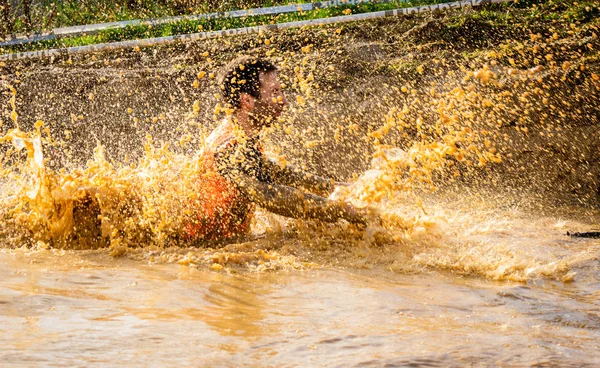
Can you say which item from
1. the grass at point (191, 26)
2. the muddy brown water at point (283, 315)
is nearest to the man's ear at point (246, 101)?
the muddy brown water at point (283, 315)

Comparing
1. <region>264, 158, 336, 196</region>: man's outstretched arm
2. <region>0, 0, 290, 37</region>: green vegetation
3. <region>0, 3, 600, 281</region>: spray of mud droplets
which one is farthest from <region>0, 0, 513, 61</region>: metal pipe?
<region>264, 158, 336, 196</region>: man's outstretched arm

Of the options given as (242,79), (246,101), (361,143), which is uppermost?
(242,79)

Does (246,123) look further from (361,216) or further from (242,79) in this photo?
(361,216)

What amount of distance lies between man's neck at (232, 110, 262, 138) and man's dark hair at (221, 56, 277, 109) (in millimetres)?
69

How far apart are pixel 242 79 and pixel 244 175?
742 millimetres

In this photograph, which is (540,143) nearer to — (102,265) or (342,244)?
(342,244)

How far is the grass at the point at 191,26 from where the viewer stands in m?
11.3

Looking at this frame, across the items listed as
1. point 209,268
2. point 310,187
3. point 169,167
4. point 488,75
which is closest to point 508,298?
point 209,268

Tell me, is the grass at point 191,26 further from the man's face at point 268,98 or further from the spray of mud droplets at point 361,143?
the man's face at point 268,98

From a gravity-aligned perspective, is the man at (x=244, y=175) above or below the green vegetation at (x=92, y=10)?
below

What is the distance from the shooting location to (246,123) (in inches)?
216

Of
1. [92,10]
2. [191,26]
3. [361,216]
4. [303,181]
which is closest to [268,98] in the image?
[303,181]

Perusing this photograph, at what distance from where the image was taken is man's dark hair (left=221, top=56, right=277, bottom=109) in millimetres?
Result: 5465

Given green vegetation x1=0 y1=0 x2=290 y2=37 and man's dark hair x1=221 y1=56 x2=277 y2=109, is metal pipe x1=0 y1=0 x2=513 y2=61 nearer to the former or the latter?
green vegetation x1=0 y1=0 x2=290 y2=37
